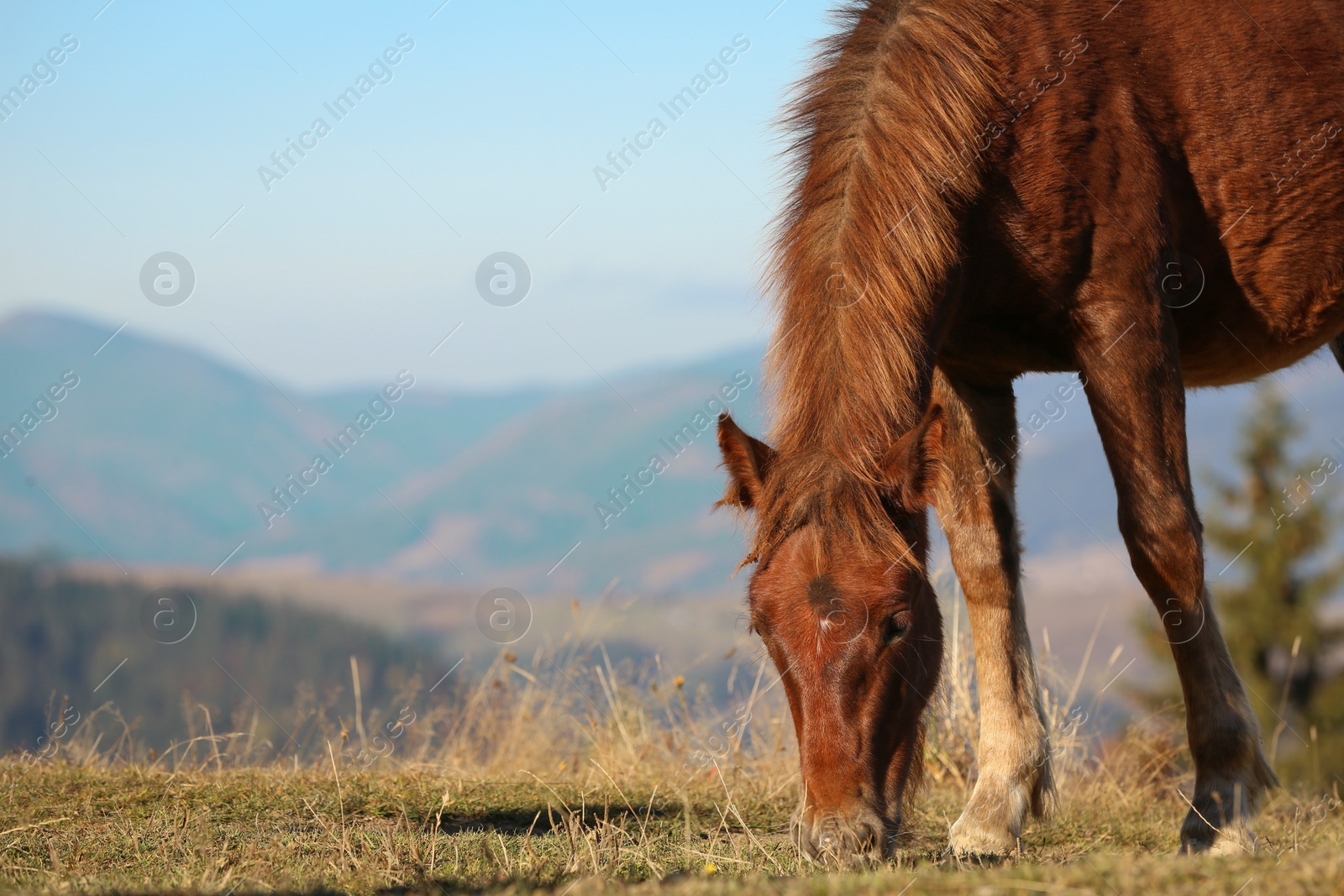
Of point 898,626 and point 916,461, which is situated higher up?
point 916,461

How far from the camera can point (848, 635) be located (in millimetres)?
2967

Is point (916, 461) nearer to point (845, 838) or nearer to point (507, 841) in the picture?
point (845, 838)

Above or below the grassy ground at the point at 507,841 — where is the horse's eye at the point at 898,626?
above

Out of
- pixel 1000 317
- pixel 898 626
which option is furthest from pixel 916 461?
pixel 1000 317

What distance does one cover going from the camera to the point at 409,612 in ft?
365

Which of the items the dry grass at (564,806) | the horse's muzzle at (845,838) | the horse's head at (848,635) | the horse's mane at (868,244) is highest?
the horse's mane at (868,244)

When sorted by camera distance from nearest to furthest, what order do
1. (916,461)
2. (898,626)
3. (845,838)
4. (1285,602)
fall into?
(845,838) → (898,626) → (916,461) → (1285,602)

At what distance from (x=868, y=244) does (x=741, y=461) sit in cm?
86

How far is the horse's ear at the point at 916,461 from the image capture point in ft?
10.4

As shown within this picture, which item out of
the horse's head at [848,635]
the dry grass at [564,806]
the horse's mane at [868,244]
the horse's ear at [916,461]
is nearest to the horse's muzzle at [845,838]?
the horse's head at [848,635]

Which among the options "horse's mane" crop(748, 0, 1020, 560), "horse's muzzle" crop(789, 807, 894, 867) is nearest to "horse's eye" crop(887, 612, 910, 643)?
"horse's mane" crop(748, 0, 1020, 560)

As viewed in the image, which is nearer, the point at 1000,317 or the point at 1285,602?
the point at 1000,317

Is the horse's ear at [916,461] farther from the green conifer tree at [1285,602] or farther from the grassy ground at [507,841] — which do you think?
the green conifer tree at [1285,602]

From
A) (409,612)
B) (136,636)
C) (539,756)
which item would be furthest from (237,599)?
(539,756)
